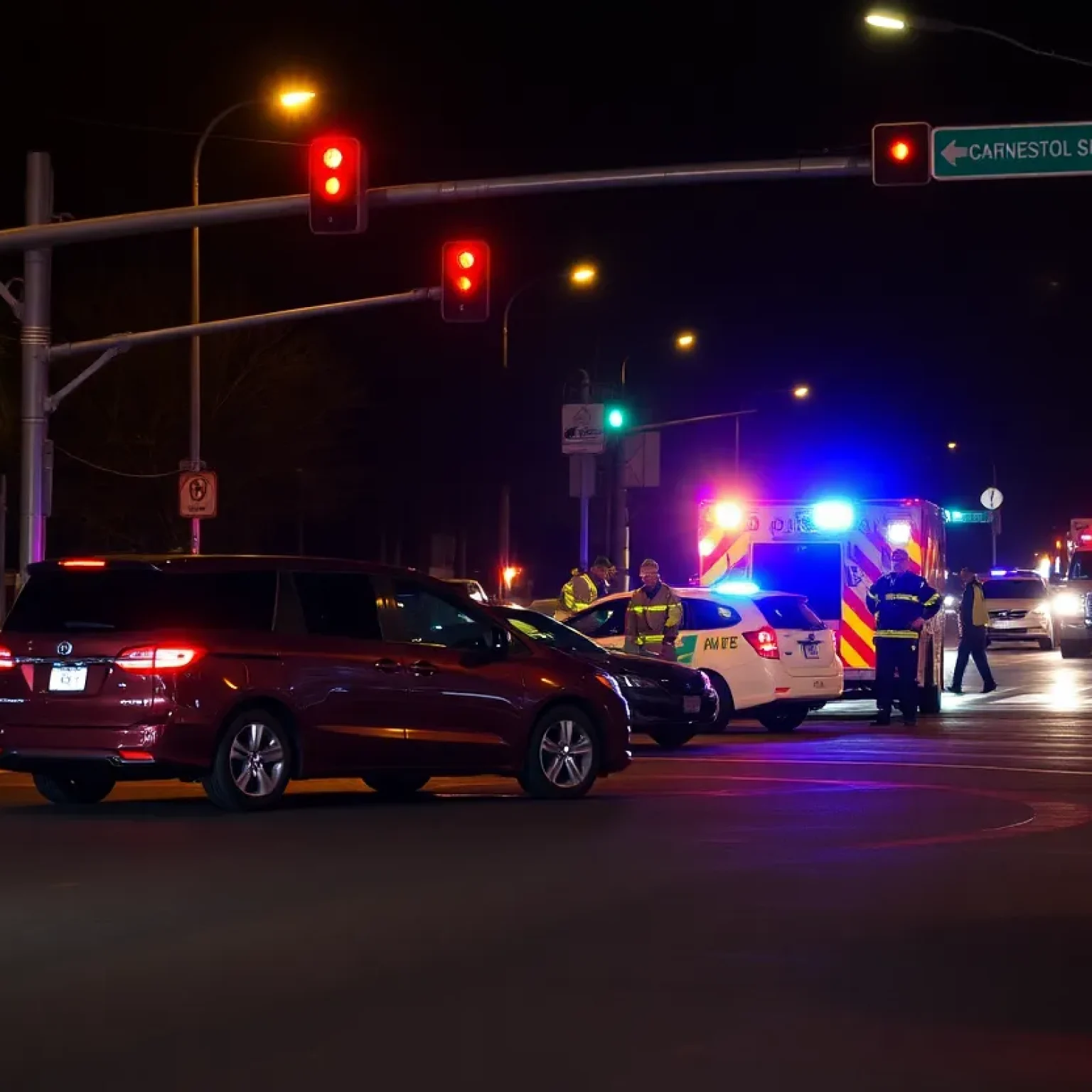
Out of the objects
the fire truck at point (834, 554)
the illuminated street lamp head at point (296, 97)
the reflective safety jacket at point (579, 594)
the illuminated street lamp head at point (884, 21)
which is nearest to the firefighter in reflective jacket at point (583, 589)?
the reflective safety jacket at point (579, 594)

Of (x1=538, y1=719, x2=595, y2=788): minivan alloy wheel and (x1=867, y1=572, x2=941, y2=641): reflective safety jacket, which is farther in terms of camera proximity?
(x1=867, y1=572, x2=941, y2=641): reflective safety jacket

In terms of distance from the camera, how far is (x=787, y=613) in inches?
902

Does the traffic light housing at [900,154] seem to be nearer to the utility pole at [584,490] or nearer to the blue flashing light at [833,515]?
the blue flashing light at [833,515]

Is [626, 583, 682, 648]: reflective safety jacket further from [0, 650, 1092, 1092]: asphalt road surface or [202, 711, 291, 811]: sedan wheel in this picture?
[202, 711, 291, 811]: sedan wheel

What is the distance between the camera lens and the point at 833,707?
2922 cm

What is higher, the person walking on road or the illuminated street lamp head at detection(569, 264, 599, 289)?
the illuminated street lamp head at detection(569, 264, 599, 289)

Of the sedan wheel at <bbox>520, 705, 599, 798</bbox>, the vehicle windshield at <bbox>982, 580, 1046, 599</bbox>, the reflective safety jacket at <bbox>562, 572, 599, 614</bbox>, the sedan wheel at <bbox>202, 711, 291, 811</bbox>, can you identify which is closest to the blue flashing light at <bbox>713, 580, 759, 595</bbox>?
the reflective safety jacket at <bbox>562, 572, 599, 614</bbox>

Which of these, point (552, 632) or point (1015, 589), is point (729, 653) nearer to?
point (552, 632)

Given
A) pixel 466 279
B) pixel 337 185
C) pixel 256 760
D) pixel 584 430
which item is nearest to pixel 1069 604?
pixel 584 430

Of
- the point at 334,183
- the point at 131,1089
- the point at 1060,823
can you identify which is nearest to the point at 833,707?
the point at 334,183

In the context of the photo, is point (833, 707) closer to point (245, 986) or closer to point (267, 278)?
point (245, 986)

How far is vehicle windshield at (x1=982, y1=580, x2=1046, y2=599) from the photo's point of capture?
1909 inches

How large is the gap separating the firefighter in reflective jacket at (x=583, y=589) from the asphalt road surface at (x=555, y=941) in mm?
11097

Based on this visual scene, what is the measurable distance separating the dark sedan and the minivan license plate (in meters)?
6.48
